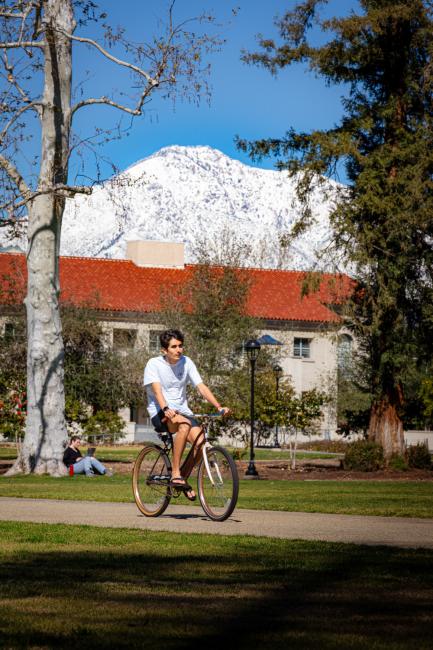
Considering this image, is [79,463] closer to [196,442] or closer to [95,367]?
[196,442]

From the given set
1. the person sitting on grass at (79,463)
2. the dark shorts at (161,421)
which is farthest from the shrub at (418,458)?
the dark shorts at (161,421)

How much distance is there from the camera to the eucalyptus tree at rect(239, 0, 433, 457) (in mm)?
28797

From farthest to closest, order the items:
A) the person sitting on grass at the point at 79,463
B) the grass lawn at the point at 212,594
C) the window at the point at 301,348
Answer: the window at the point at 301,348 → the person sitting on grass at the point at 79,463 → the grass lawn at the point at 212,594

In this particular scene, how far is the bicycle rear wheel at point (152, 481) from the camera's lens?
1185 cm

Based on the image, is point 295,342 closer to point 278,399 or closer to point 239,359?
point 239,359

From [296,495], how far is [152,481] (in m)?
6.23

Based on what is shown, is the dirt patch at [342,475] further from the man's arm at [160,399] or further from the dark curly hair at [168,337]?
the man's arm at [160,399]

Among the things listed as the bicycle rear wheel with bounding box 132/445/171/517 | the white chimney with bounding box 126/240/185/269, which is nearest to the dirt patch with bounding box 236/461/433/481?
the bicycle rear wheel with bounding box 132/445/171/517

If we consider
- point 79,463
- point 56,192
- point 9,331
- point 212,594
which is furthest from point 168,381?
point 9,331

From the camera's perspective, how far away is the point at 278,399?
3275 cm

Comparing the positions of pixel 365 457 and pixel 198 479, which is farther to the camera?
pixel 365 457

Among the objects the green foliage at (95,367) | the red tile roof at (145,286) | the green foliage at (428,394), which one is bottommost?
the green foliage at (428,394)

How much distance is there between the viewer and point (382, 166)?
95.5 ft

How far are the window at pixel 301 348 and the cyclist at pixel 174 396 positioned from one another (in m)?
58.1
